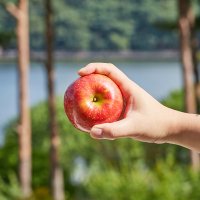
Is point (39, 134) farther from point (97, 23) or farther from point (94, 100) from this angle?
point (97, 23)

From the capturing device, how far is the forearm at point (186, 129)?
7.25ft

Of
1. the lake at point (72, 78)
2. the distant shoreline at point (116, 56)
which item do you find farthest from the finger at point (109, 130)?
the distant shoreline at point (116, 56)

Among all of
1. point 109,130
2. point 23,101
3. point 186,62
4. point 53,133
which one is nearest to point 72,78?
point 23,101

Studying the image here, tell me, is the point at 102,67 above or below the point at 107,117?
above

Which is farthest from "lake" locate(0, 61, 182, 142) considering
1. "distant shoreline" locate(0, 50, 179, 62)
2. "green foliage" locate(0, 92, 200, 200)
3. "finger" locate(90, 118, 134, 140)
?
"finger" locate(90, 118, 134, 140)

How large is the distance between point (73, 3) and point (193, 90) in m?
35.1

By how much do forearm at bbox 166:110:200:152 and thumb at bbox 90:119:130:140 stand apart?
21cm

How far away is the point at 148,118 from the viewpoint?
216cm

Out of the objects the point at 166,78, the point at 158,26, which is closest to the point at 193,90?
the point at 158,26

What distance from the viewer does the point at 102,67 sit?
2.20 metres

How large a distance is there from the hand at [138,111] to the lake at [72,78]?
43511 mm

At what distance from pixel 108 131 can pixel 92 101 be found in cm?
18

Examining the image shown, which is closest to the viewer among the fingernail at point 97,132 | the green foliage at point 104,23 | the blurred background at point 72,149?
the fingernail at point 97,132

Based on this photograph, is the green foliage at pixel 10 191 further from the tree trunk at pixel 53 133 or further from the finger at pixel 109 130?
the finger at pixel 109 130
